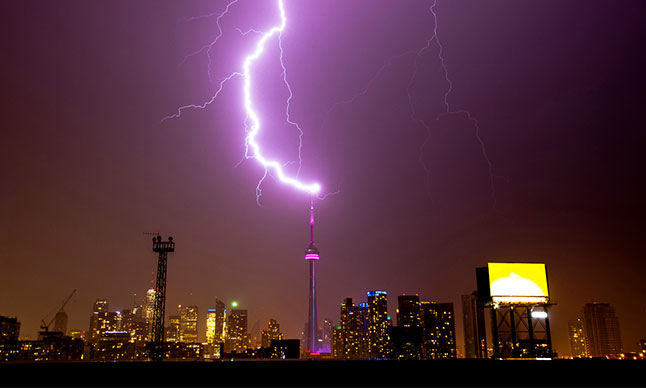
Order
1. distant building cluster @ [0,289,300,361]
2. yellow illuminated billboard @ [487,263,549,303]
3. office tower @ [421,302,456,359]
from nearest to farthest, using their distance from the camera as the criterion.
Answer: yellow illuminated billboard @ [487,263,549,303] → distant building cluster @ [0,289,300,361] → office tower @ [421,302,456,359]

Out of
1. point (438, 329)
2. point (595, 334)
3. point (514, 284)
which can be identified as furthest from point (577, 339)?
point (514, 284)

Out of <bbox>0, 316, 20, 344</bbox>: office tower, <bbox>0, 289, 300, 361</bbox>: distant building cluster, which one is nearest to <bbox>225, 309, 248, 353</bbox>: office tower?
<bbox>0, 289, 300, 361</bbox>: distant building cluster

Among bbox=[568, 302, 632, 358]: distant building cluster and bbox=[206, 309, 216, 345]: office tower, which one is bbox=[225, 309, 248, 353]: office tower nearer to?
bbox=[206, 309, 216, 345]: office tower

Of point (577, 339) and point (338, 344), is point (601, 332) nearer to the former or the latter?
point (577, 339)

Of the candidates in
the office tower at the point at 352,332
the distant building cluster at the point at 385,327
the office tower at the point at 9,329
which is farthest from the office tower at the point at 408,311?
the office tower at the point at 9,329

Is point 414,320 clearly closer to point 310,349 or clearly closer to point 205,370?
point 310,349

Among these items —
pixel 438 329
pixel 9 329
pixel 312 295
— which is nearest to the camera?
pixel 9 329
